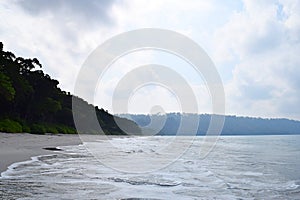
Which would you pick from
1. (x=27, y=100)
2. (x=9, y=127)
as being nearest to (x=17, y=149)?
(x=9, y=127)

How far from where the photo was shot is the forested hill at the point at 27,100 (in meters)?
38.2

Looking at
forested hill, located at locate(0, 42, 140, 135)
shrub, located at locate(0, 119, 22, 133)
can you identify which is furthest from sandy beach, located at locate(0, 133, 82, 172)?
forested hill, located at locate(0, 42, 140, 135)

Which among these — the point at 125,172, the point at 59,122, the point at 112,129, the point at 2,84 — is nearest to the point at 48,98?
the point at 59,122

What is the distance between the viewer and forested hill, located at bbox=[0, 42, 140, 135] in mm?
38150

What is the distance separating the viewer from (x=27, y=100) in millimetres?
51375

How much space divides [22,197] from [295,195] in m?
8.25

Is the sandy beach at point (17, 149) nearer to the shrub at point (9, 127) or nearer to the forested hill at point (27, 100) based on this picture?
the shrub at point (9, 127)

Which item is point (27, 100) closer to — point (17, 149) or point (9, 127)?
point (9, 127)

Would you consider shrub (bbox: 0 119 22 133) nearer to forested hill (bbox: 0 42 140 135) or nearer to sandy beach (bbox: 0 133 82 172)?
forested hill (bbox: 0 42 140 135)

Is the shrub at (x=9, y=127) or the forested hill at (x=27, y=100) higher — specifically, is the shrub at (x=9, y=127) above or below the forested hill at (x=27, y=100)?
below

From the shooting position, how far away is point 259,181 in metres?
14.7

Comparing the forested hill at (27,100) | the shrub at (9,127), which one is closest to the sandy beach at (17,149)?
the shrub at (9,127)

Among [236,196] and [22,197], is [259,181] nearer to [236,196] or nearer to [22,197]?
[236,196]

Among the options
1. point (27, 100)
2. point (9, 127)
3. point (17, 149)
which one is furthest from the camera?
point (27, 100)
